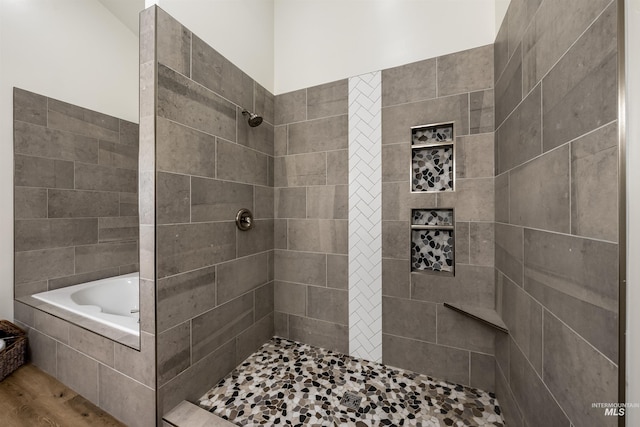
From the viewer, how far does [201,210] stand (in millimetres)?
1338

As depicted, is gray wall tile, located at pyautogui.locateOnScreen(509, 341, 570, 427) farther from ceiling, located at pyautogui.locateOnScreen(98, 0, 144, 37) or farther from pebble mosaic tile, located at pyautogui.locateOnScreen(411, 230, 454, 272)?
ceiling, located at pyautogui.locateOnScreen(98, 0, 144, 37)

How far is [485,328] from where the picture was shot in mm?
1408

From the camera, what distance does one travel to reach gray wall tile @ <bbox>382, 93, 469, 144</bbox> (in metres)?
1.45

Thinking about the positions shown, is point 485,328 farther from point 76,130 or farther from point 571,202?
point 76,130

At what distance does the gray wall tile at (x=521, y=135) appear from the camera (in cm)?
90

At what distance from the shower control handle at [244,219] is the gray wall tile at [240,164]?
21 cm

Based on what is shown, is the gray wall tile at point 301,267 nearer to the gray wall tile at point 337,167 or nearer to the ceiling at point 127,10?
the gray wall tile at point 337,167

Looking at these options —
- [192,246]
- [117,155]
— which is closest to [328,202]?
[192,246]

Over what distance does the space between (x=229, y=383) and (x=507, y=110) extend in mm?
2120

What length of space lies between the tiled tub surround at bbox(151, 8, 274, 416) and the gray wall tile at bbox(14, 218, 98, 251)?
1.40 meters

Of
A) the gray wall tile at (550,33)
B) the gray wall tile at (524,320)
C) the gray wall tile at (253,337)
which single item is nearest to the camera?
the gray wall tile at (550,33)

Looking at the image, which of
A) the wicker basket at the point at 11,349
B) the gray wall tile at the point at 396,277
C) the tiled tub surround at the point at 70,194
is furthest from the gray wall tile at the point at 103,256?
the gray wall tile at the point at 396,277

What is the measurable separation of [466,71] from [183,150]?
1657mm

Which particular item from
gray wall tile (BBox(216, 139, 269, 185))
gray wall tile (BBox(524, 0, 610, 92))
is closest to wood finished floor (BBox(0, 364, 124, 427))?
gray wall tile (BBox(216, 139, 269, 185))
